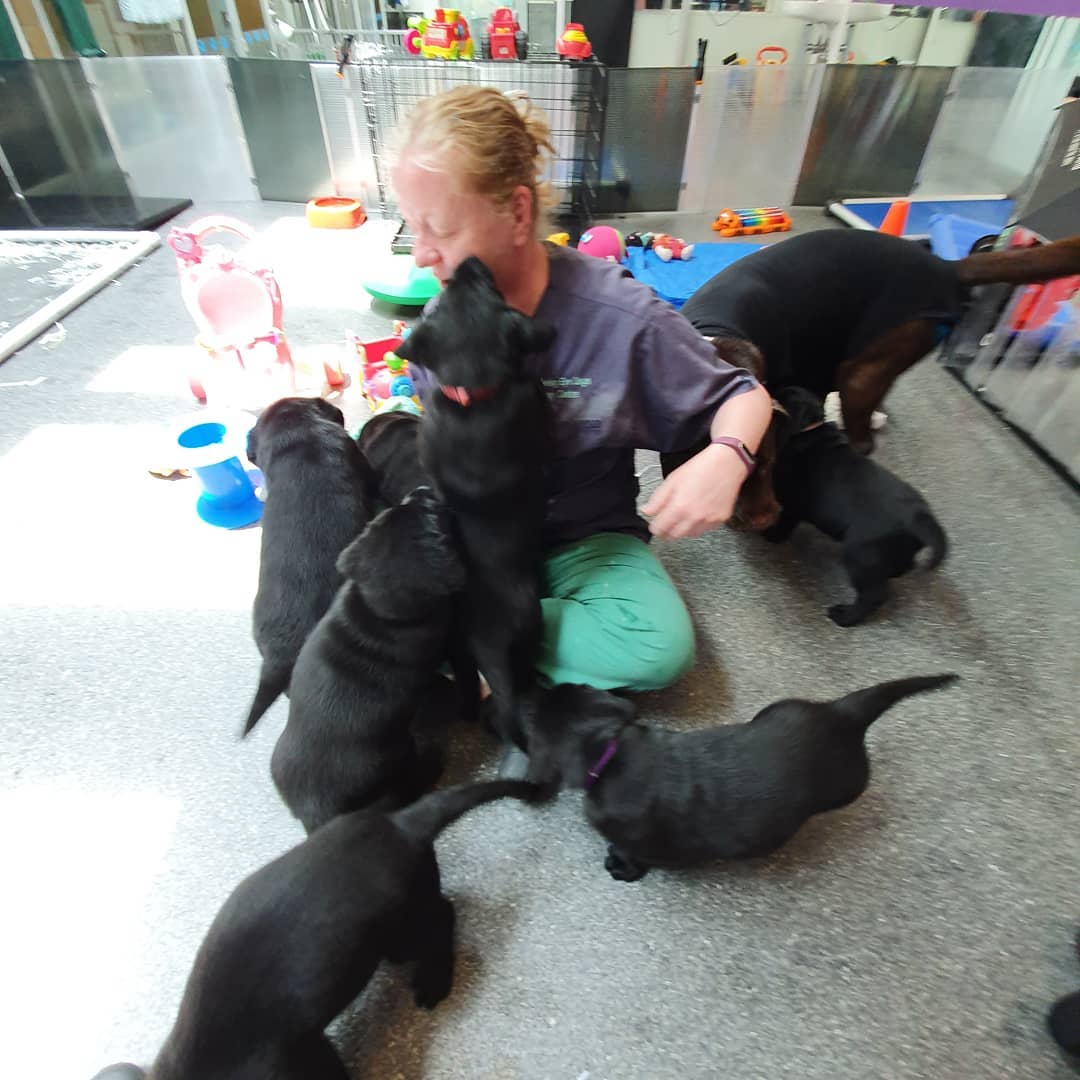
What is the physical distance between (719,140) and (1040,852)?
3138 mm

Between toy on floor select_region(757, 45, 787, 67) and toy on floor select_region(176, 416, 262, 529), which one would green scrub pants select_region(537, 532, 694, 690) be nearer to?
toy on floor select_region(176, 416, 262, 529)

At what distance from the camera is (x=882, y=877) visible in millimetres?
991

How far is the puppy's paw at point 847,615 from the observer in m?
1.36

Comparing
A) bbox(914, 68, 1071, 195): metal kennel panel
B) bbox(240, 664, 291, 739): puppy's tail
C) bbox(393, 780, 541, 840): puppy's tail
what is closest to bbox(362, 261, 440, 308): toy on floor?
bbox(240, 664, 291, 739): puppy's tail

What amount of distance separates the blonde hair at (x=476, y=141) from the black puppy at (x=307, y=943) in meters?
0.77

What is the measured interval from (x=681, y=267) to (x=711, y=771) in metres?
2.18

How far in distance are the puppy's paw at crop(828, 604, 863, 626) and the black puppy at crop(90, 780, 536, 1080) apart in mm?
875

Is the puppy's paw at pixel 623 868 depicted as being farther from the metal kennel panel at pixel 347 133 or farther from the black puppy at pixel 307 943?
the metal kennel panel at pixel 347 133

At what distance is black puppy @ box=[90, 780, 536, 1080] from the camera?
0.65 m

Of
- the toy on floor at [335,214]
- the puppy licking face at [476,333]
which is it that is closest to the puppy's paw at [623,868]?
the puppy licking face at [476,333]

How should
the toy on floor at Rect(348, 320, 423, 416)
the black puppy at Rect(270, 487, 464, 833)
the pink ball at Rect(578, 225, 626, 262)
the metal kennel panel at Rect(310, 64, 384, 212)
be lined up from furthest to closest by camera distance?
1. the metal kennel panel at Rect(310, 64, 384, 212)
2. the pink ball at Rect(578, 225, 626, 262)
3. the toy on floor at Rect(348, 320, 423, 416)
4. the black puppy at Rect(270, 487, 464, 833)

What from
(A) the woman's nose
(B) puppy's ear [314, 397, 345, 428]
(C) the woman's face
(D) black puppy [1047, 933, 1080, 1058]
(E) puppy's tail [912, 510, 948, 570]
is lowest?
(D) black puppy [1047, 933, 1080, 1058]

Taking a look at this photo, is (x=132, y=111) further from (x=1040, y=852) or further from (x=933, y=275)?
(x=1040, y=852)

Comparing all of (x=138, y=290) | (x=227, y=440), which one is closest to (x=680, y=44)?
(x=138, y=290)
